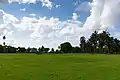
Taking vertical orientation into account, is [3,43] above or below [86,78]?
above

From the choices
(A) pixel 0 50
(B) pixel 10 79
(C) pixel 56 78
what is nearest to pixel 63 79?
(C) pixel 56 78

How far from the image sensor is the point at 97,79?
103 feet

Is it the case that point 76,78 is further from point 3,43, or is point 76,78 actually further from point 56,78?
point 3,43

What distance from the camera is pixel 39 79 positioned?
101 feet

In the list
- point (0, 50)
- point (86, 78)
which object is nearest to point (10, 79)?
point (86, 78)

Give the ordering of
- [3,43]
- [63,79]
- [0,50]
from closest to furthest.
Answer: [63,79] < [0,50] < [3,43]

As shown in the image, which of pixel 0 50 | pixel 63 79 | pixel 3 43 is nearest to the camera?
pixel 63 79

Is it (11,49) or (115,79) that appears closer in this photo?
(115,79)

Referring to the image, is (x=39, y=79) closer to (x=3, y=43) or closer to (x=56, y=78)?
(x=56, y=78)

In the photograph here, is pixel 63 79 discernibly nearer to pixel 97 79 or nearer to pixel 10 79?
pixel 97 79

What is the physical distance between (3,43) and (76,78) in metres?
168

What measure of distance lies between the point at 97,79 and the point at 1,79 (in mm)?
10173

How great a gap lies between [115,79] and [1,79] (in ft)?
39.3

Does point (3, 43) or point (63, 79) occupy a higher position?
point (3, 43)
